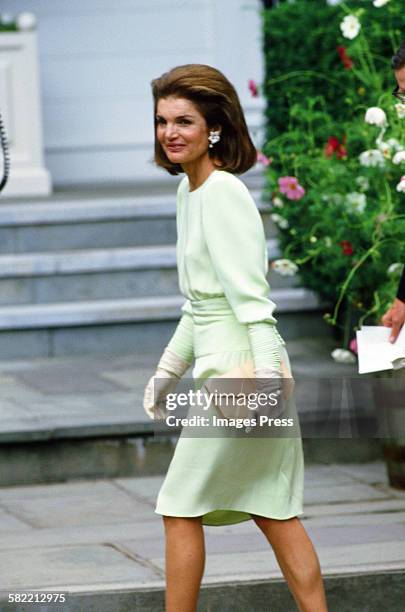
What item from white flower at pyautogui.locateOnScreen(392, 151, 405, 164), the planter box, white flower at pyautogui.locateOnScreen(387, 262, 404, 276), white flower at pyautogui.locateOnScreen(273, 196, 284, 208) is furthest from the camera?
the planter box

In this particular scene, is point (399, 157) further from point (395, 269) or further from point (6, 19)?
point (6, 19)

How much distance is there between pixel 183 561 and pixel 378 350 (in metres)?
0.80

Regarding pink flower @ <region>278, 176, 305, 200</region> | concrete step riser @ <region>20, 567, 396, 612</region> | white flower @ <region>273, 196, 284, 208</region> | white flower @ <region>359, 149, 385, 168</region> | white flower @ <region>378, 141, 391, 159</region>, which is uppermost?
white flower @ <region>378, 141, 391, 159</region>

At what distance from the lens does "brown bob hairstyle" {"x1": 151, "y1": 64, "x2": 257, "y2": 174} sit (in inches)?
140

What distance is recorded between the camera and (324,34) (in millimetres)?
7617

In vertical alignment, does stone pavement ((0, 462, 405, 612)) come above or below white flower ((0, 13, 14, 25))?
below

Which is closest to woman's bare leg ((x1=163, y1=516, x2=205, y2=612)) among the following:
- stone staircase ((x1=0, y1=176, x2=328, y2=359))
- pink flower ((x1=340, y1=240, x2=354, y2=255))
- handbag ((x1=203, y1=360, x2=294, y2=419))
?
handbag ((x1=203, y1=360, x2=294, y2=419))

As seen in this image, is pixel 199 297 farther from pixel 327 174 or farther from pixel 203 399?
pixel 327 174

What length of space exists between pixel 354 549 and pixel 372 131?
2.21 m

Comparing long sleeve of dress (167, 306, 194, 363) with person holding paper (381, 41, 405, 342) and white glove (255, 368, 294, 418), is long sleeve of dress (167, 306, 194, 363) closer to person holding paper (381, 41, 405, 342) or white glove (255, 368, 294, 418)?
white glove (255, 368, 294, 418)

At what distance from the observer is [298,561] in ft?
11.8

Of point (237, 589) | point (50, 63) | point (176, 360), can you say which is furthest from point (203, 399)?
point (50, 63)

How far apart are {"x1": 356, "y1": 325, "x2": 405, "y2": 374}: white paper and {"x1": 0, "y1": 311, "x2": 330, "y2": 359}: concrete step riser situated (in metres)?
3.65

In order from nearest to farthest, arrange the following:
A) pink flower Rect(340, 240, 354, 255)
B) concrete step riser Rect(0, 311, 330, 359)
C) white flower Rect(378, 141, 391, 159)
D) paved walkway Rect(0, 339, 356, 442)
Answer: white flower Rect(378, 141, 391, 159)
paved walkway Rect(0, 339, 356, 442)
pink flower Rect(340, 240, 354, 255)
concrete step riser Rect(0, 311, 330, 359)
